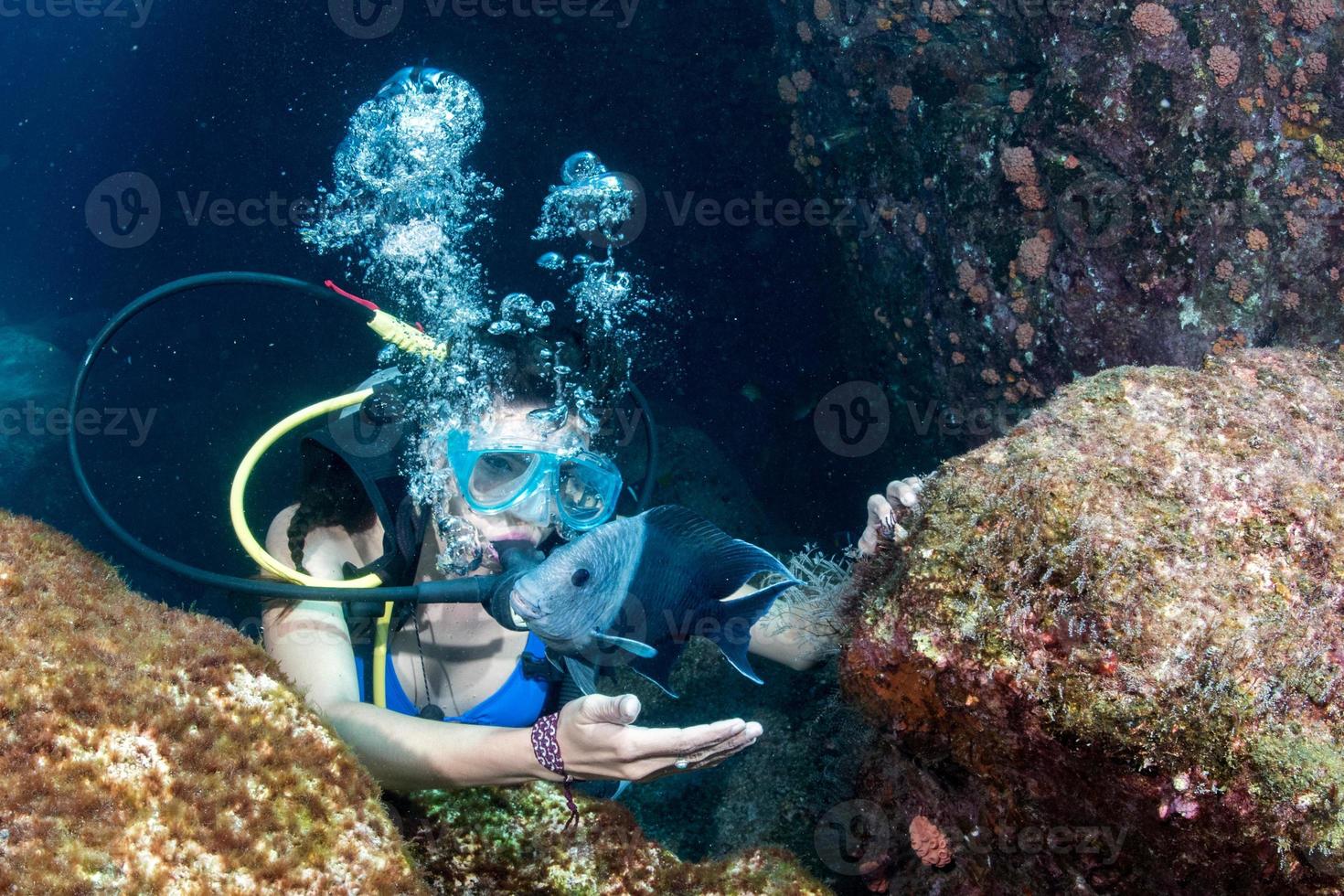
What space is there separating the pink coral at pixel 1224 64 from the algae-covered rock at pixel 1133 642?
2.74 m

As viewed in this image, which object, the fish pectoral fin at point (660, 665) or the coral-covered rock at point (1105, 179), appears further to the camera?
the coral-covered rock at point (1105, 179)

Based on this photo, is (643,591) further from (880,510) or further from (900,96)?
(900,96)

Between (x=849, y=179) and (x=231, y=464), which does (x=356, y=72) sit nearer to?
(x=231, y=464)

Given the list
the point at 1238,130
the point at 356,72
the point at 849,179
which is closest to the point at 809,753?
the point at 1238,130

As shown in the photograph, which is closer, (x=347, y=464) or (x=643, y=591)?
(x=643, y=591)

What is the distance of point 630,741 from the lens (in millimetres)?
1804

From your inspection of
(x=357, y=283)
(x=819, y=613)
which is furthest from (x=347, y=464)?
(x=357, y=283)

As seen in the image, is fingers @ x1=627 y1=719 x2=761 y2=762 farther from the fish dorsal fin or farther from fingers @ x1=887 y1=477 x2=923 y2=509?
fingers @ x1=887 y1=477 x2=923 y2=509
